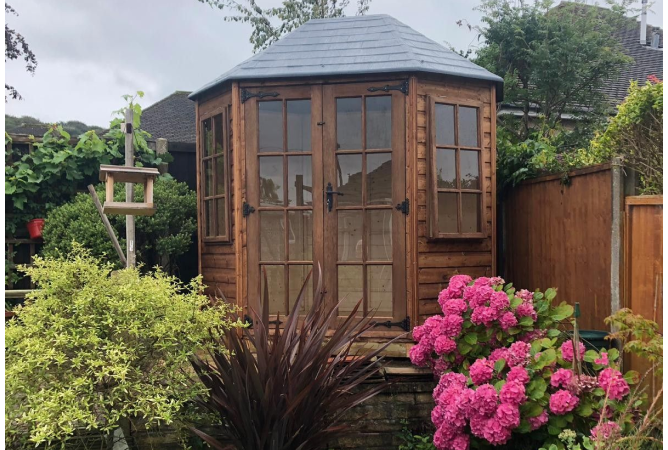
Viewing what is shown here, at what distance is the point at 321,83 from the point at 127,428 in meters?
2.68

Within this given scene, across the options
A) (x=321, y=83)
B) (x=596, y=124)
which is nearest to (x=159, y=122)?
(x=596, y=124)

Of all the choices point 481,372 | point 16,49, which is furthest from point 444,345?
point 16,49

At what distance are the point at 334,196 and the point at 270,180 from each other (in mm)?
524

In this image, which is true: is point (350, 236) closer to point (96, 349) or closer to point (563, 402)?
point (563, 402)

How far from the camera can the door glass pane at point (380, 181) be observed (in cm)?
420

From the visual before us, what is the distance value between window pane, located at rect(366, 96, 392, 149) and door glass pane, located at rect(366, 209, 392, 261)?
515mm

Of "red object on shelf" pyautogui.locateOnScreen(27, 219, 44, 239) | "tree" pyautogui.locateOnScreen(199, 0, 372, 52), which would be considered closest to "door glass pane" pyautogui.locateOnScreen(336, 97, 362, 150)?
"red object on shelf" pyautogui.locateOnScreen(27, 219, 44, 239)

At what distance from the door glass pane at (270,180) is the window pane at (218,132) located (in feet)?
1.72

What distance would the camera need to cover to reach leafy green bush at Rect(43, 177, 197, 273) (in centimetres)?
454

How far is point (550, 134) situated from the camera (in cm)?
694

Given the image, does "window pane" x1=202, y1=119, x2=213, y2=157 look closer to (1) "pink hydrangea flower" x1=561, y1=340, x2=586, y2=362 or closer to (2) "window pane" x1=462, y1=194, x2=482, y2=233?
(2) "window pane" x1=462, y1=194, x2=482, y2=233

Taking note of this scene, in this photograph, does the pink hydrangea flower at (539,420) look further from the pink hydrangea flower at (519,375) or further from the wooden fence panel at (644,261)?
the wooden fence panel at (644,261)

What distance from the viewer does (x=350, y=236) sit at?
422 centimetres

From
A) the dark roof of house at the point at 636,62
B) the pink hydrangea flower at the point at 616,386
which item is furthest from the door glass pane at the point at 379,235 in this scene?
the dark roof of house at the point at 636,62
